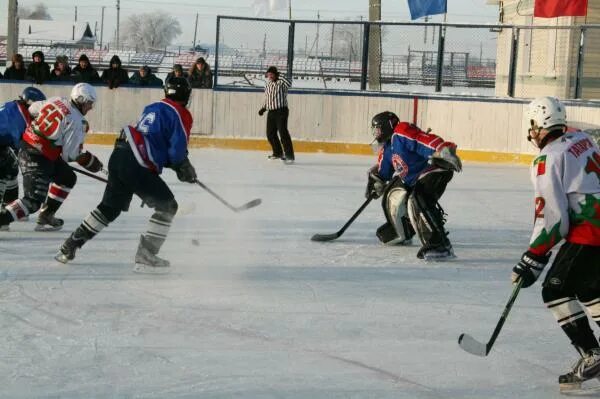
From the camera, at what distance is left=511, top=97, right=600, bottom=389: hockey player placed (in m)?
3.77

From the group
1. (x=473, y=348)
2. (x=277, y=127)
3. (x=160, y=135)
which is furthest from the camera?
(x=277, y=127)

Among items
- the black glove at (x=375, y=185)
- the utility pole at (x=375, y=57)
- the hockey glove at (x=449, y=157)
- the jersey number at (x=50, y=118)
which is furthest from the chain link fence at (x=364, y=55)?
the jersey number at (x=50, y=118)

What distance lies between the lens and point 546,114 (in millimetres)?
3906

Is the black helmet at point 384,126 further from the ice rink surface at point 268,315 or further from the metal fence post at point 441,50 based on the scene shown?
the metal fence post at point 441,50

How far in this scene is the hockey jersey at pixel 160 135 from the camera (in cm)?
579

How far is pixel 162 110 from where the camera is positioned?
5.81 meters

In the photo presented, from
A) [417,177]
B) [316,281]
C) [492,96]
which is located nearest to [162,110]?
[316,281]

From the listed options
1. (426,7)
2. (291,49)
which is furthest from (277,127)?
(426,7)

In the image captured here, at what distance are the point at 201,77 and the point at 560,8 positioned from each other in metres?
5.24

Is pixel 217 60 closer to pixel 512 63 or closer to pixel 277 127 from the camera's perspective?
pixel 277 127

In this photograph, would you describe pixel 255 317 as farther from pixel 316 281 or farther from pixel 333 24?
pixel 333 24

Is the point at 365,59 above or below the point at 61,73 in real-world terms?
above

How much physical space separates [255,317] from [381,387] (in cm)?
126

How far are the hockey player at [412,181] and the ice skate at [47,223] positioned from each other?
231 centimetres
